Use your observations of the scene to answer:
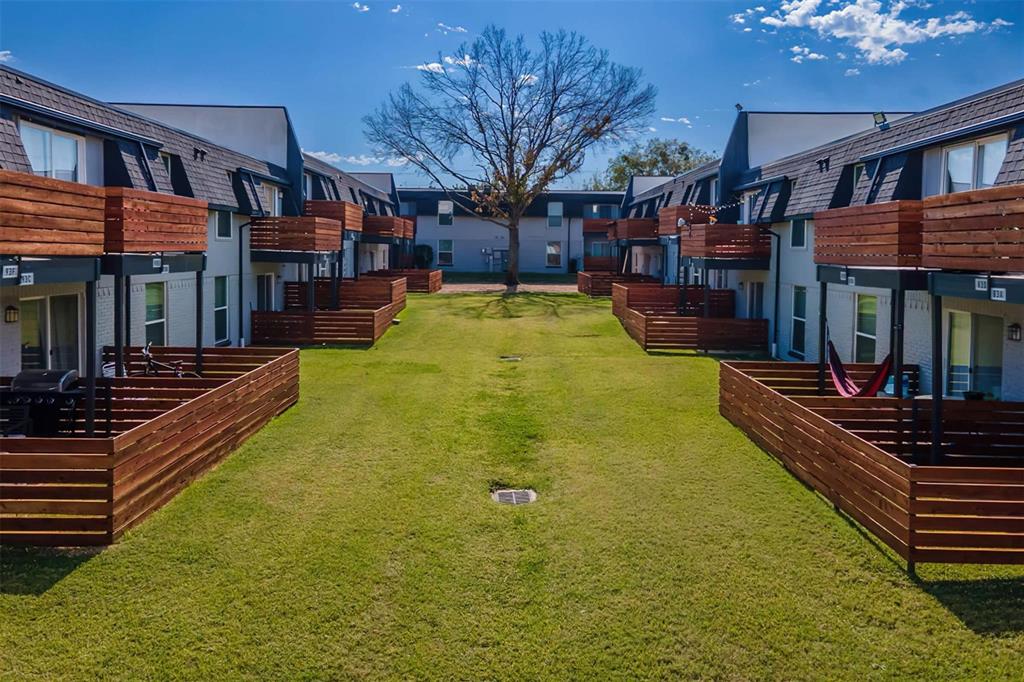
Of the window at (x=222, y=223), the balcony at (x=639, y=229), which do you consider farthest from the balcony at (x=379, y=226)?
the window at (x=222, y=223)

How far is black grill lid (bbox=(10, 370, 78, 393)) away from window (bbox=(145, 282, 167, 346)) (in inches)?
266

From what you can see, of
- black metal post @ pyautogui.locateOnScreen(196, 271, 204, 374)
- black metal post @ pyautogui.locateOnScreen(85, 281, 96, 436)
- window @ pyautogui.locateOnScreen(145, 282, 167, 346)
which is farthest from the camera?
window @ pyautogui.locateOnScreen(145, 282, 167, 346)

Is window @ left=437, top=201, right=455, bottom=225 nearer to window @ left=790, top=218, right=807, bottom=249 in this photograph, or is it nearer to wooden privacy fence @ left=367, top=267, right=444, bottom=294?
wooden privacy fence @ left=367, top=267, right=444, bottom=294

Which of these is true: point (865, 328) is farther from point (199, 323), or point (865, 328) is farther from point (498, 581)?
point (199, 323)

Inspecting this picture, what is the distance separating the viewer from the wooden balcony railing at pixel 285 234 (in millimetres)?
23922

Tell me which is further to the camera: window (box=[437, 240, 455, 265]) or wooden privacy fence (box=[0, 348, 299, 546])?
window (box=[437, 240, 455, 265])

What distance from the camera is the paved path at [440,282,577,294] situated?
4522 centimetres

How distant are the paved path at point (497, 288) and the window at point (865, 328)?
27145mm

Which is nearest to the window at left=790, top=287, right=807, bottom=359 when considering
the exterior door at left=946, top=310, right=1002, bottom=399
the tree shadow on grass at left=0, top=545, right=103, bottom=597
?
the exterior door at left=946, top=310, right=1002, bottom=399

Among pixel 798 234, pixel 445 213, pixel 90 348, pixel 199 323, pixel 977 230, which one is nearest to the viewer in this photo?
pixel 977 230

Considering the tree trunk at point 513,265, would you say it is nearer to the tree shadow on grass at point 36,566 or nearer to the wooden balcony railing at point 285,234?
the wooden balcony railing at point 285,234

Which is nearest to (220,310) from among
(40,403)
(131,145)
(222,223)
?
(222,223)

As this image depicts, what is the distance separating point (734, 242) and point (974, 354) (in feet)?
36.9

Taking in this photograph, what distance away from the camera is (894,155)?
16547mm
